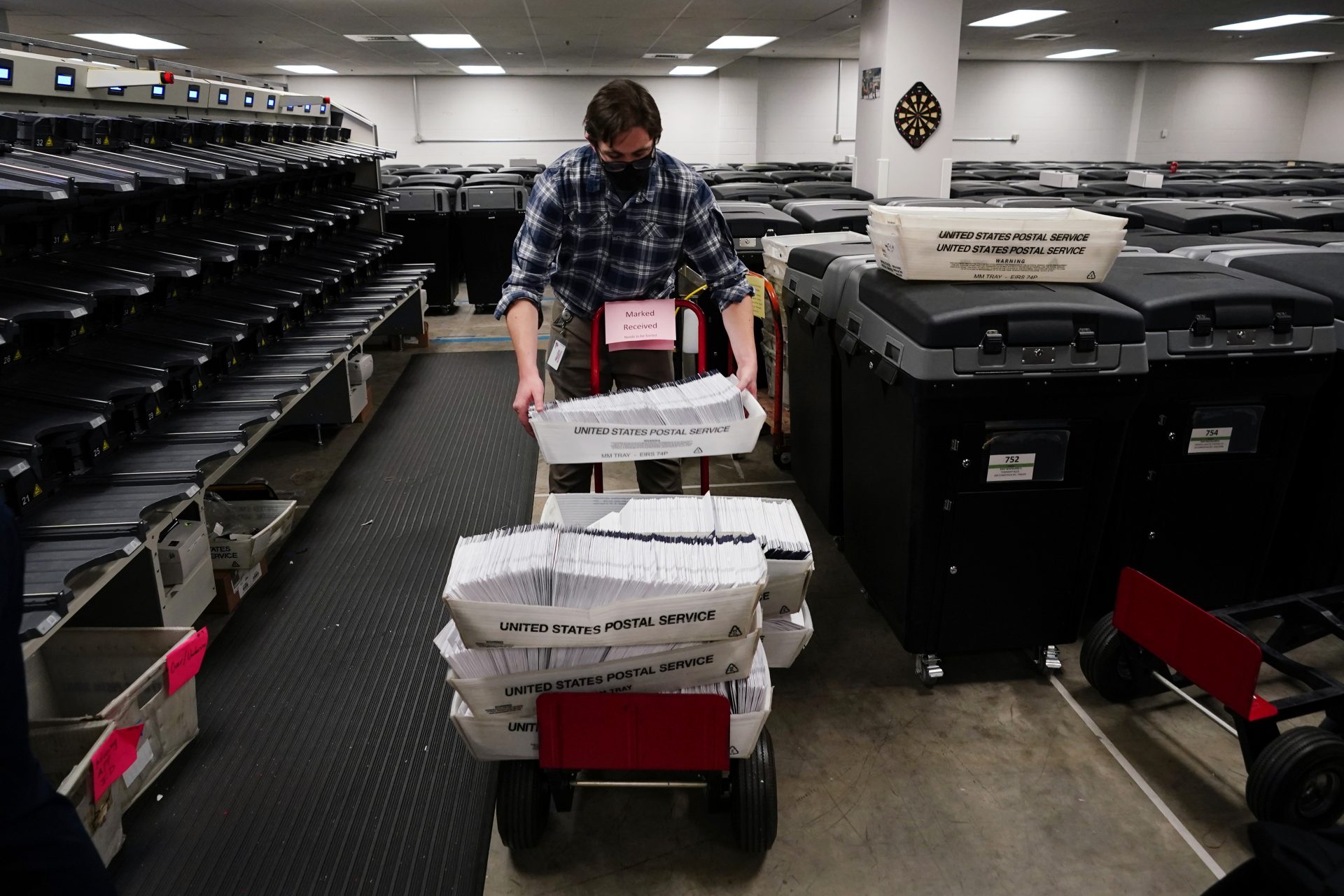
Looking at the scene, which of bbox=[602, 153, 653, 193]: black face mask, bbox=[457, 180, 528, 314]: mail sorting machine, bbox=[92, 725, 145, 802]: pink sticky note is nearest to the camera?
bbox=[92, 725, 145, 802]: pink sticky note

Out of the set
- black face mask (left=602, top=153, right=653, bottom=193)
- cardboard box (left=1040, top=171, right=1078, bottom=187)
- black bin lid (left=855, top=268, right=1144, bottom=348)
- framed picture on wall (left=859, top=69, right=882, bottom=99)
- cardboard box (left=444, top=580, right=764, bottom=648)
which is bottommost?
cardboard box (left=444, top=580, right=764, bottom=648)

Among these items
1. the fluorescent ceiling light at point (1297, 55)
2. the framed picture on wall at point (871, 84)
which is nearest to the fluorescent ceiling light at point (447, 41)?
the framed picture on wall at point (871, 84)

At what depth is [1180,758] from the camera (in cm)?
219

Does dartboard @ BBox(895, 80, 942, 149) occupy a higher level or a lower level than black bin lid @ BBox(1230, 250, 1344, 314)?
higher

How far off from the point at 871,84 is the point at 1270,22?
23.7 ft

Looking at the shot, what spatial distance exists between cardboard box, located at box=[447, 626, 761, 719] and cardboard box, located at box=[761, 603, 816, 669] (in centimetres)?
39

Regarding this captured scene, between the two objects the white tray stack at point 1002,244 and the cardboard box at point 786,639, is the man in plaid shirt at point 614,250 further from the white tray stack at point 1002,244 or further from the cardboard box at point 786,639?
the cardboard box at point 786,639

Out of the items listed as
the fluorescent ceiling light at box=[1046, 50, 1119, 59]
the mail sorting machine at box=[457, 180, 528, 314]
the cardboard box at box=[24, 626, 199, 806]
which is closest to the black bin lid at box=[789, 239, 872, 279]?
the cardboard box at box=[24, 626, 199, 806]

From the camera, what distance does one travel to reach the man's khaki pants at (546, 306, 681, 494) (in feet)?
8.81

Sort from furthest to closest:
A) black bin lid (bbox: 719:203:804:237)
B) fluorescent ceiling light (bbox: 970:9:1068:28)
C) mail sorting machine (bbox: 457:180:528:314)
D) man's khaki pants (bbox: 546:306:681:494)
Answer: fluorescent ceiling light (bbox: 970:9:1068:28), mail sorting machine (bbox: 457:180:528:314), black bin lid (bbox: 719:203:804:237), man's khaki pants (bbox: 546:306:681:494)

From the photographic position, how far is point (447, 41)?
1262cm

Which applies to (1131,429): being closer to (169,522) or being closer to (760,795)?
(760,795)

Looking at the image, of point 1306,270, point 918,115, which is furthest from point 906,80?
point 1306,270

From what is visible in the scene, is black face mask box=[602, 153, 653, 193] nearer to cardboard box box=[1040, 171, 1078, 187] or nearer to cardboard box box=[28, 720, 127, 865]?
cardboard box box=[28, 720, 127, 865]
